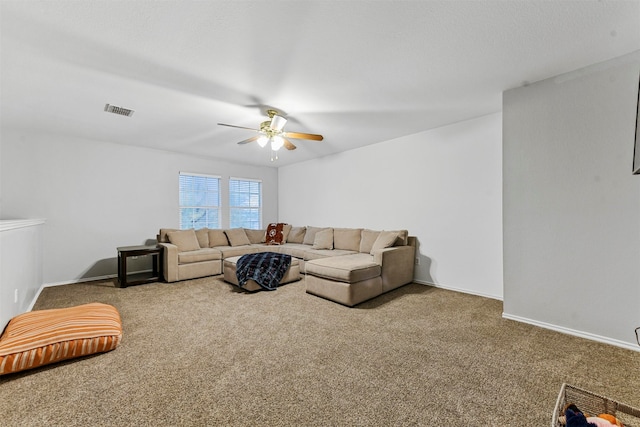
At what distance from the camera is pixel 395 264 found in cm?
398

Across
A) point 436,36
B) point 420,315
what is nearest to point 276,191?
point 420,315

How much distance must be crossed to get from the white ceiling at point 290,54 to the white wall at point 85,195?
81 centimetres

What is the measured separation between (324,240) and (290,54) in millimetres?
3731

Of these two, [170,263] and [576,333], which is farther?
[170,263]

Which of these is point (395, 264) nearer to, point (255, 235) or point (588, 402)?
point (588, 402)

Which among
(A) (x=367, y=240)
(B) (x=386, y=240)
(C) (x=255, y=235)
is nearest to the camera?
(B) (x=386, y=240)

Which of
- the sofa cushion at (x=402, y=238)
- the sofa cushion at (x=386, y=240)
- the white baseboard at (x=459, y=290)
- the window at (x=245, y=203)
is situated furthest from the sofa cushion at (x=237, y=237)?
the white baseboard at (x=459, y=290)

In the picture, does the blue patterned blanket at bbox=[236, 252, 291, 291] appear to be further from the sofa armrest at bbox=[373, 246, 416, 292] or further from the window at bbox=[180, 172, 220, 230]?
the window at bbox=[180, 172, 220, 230]

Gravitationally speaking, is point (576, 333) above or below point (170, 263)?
below

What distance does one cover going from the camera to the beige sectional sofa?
11.4ft

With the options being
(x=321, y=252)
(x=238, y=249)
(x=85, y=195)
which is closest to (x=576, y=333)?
(x=321, y=252)

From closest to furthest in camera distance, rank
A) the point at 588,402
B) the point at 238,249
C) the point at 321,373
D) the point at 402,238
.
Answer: the point at 588,402, the point at 321,373, the point at 402,238, the point at 238,249

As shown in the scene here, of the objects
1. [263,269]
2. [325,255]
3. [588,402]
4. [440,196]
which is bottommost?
[588,402]

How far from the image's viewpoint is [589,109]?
2455mm
